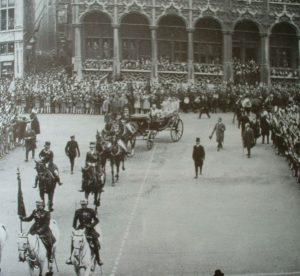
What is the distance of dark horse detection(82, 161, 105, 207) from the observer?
567 inches

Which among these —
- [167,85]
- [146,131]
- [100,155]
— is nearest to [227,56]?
[167,85]

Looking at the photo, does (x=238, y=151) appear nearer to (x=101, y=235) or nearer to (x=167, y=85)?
(x=101, y=235)

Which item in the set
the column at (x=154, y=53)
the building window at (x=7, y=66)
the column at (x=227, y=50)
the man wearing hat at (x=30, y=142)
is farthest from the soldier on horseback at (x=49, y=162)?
the column at (x=227, y=50)

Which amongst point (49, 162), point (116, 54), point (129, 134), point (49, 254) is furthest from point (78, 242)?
point (116, 54)

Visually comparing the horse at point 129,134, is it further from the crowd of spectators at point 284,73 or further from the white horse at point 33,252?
the crowd of spectators at point 284,73

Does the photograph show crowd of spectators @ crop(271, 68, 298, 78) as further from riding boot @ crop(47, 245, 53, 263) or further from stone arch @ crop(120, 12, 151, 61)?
riding boot @ crop(47, 245, 53, 263)

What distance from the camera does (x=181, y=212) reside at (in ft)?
45.3

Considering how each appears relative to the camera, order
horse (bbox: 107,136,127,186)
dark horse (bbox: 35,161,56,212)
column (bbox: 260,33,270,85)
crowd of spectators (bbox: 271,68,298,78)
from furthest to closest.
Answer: crowd of spectators (bbox: 271,68,298,78) → column (bbox: 260,33,270,85) → horse (bbox: 107,136,127,186) → dark horse (bbox: 35,161,56,212)

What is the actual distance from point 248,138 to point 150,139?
9.04 feet

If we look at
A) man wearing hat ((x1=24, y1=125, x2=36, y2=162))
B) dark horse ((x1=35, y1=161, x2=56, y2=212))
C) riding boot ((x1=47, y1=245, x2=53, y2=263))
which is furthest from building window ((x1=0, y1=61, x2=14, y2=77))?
riding boot ((x1=47, y1=245, x2=53, y2=263))

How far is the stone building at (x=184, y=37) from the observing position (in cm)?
3250

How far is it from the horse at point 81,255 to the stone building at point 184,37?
2113 centimetres

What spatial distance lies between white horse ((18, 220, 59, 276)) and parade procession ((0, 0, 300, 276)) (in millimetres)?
20

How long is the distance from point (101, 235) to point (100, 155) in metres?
4.13
